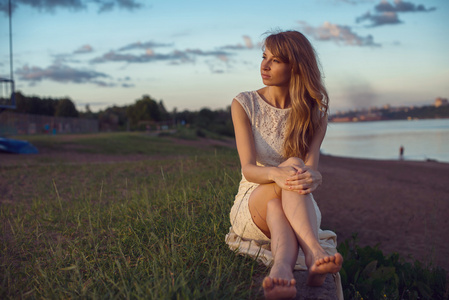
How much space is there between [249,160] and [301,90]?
1.89 ft

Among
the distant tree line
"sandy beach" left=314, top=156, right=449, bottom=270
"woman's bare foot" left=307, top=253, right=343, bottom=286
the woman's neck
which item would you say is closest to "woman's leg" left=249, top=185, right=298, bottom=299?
"woman's bare foot" left=307, top=253, right=343, bottom=286

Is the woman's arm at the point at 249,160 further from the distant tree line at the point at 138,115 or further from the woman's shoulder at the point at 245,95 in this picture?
the distant tree line at the point at 138,115

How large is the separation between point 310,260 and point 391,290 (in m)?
1.63

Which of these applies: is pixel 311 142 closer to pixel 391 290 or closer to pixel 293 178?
pixel 293 178

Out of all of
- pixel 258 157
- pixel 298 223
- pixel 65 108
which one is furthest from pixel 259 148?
pixel 65 108

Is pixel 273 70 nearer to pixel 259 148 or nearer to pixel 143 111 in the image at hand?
pixel 259 148

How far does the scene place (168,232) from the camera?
271 centimetres

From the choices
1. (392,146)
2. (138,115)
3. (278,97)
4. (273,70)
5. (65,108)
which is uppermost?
(65,108)

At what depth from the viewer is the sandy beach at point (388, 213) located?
17.7 feet

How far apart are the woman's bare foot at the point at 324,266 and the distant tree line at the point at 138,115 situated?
29.1 m

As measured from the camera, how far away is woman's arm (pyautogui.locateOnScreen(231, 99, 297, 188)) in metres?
2.24

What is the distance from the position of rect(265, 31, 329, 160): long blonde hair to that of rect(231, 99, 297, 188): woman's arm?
0.26 metres

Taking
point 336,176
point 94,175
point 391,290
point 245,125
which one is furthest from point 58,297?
point 336,176

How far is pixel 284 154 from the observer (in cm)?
275
